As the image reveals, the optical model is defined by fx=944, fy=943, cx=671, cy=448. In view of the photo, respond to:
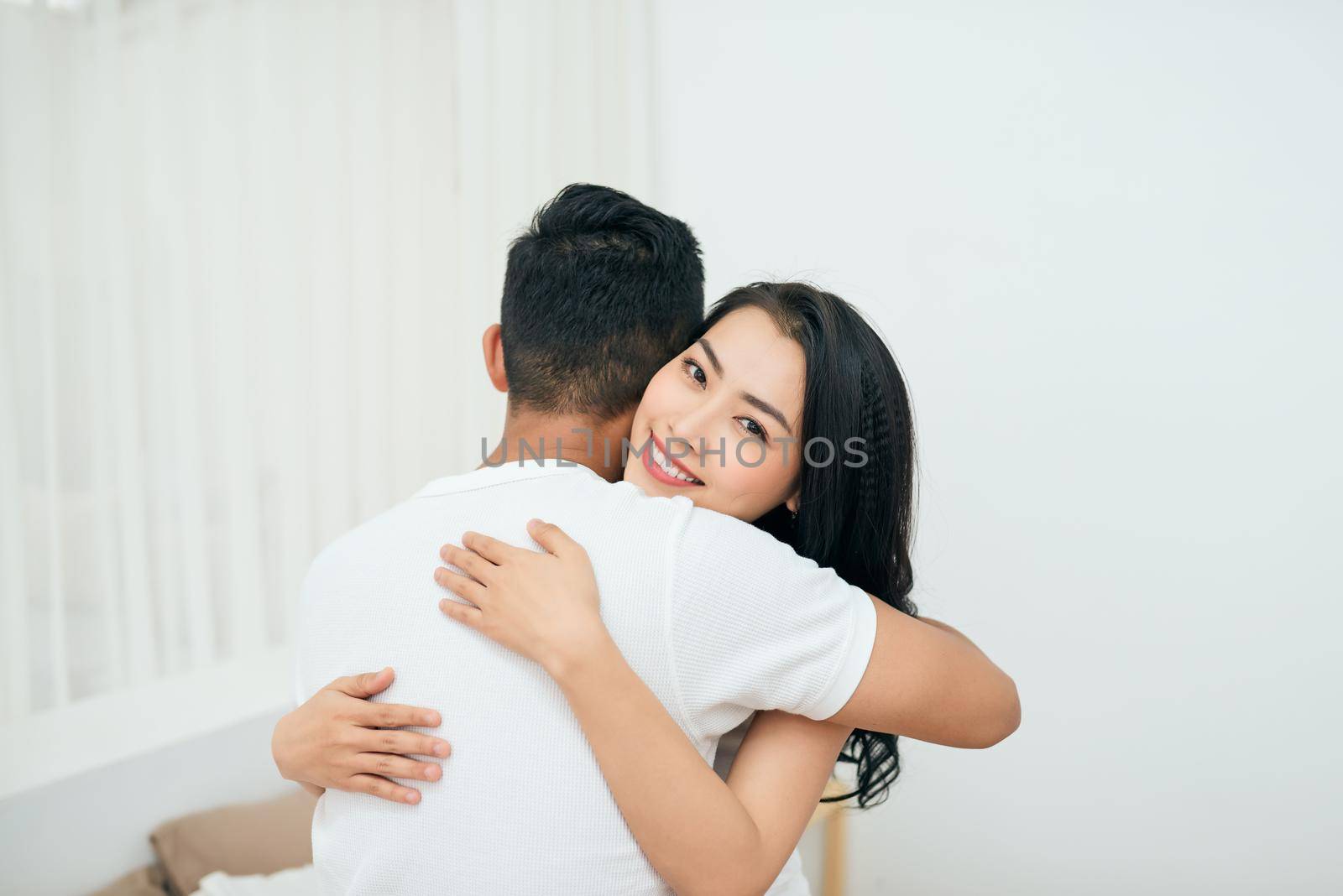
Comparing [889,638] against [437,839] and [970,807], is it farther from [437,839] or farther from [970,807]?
[970,807]

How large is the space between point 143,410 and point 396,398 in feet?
1.93

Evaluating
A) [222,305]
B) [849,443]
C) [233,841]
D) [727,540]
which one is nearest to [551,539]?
[727,540]

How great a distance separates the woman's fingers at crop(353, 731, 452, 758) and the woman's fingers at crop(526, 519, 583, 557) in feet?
0.66

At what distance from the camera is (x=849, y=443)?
45.1 inches

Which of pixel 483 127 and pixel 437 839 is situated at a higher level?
pixel 483 127

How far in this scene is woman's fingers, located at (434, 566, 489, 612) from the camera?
88 centimetres

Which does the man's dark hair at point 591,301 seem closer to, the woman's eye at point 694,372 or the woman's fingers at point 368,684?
the woman's eye at point 694,372

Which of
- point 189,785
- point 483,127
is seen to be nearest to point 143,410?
point 189,785

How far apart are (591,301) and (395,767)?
1.84ft

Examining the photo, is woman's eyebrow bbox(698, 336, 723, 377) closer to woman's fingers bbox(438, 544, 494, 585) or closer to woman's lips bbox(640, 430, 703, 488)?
woman's lips bbox(640, 430, 703, 488)

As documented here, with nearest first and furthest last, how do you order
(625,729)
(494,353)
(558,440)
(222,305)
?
(625,729), (558,440), (494,353), (222,305)

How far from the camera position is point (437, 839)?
868 millimetres

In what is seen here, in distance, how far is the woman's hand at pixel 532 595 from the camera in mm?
828

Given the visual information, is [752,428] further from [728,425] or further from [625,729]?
[625,729]
